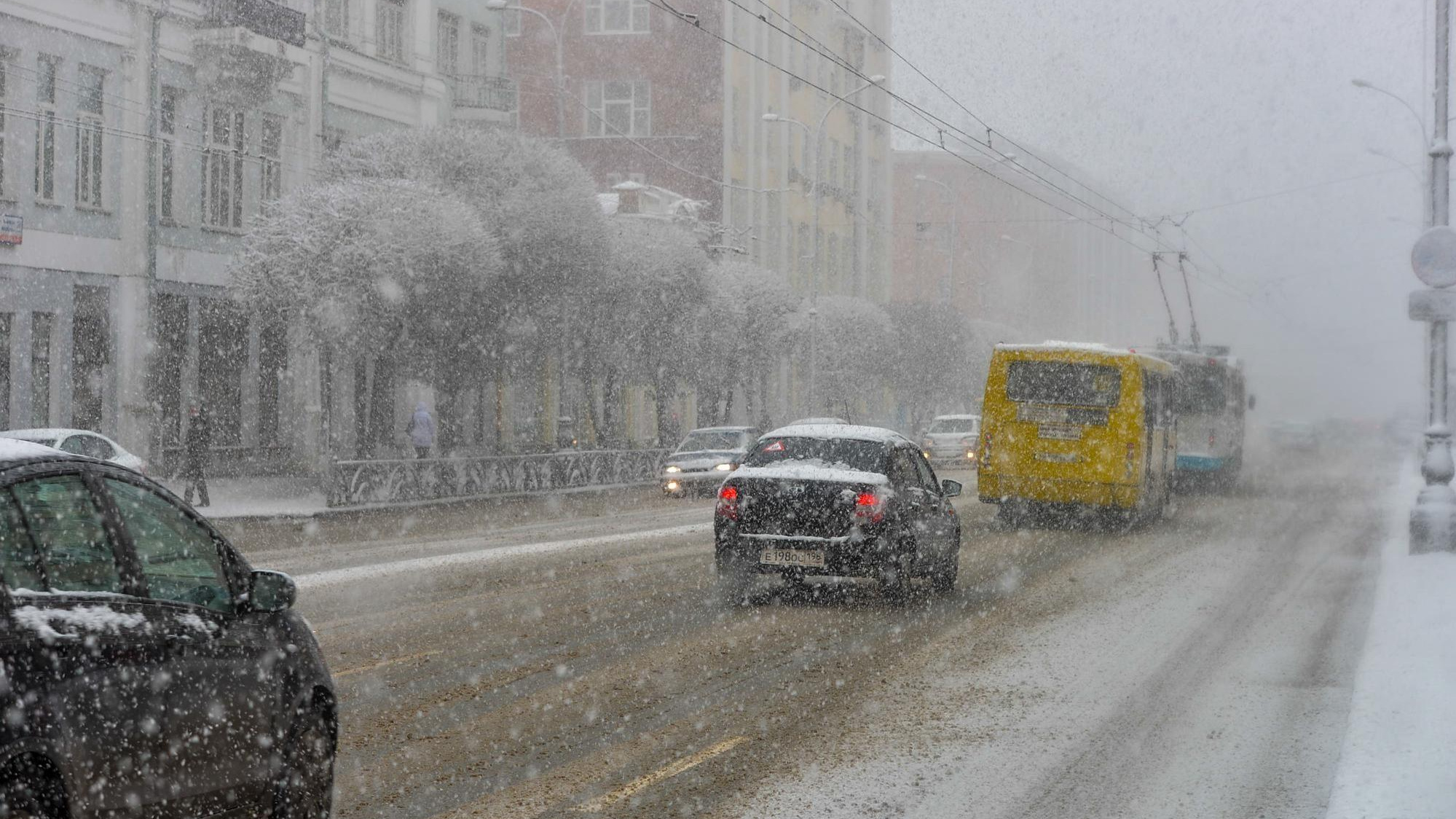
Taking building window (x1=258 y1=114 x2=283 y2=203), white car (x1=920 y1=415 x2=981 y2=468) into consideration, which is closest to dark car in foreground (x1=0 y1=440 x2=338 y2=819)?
building window (x1=258 y1=114 x2=283 y2=203)

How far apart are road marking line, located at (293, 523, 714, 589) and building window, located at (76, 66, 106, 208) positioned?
15.2 meters

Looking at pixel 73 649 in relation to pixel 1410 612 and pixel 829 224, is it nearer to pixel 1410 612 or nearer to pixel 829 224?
pixel 1410 612

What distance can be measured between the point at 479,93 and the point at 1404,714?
40.3 meters

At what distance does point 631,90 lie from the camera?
67375mm

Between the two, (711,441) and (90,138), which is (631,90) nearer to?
(711,441)

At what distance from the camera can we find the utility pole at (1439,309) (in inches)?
700

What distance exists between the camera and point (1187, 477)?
120ft

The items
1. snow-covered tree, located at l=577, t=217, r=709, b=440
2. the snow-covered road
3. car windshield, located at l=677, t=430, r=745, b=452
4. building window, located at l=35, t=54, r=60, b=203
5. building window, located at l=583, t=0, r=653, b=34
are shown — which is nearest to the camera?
the snow-covered road

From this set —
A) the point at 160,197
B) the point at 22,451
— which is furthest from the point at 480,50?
the point at 22,451

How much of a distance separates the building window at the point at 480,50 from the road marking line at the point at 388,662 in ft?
129

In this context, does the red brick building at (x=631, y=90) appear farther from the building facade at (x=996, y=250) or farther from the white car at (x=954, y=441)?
the building facade at (x=996, y=250)

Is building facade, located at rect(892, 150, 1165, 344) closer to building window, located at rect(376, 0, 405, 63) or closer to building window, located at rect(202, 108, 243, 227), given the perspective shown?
building window, located at rect(376, 0, 405, 63)

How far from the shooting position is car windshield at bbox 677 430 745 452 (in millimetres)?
36344

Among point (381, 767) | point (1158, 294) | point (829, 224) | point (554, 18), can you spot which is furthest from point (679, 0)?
point (1158, 294)
